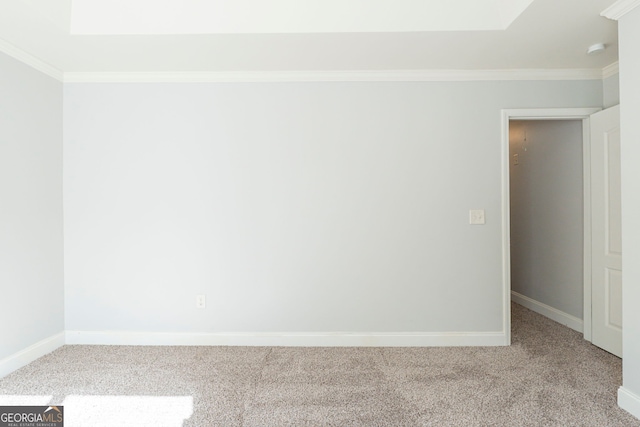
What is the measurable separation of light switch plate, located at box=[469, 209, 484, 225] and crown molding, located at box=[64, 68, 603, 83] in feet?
3.70

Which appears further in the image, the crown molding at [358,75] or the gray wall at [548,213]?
the gray wall at [548,213]

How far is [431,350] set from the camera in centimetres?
288

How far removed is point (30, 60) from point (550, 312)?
5236mm

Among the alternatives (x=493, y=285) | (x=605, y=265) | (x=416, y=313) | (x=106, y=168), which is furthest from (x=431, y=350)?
(x=106, y=168)

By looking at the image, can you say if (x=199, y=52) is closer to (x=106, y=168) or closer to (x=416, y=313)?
(x=106, y=168)

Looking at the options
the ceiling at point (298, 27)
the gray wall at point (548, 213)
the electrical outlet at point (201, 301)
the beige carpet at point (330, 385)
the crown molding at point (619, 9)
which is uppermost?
the ceiling at point (298, 27)

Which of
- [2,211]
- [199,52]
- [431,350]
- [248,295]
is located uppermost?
[199,52]

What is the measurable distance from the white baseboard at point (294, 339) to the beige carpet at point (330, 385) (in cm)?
8

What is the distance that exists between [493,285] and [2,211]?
3809 millimetres

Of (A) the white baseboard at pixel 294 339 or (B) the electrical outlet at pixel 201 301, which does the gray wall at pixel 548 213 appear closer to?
(A) the white baseboard at pixel 294 339

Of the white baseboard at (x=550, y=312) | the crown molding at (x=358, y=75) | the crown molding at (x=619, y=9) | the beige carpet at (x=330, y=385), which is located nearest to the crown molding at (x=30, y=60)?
the crown molding at (x=358, y=75)

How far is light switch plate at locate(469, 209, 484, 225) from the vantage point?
2971mm

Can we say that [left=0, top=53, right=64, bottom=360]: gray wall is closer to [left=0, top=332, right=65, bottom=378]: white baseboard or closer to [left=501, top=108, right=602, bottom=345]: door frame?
[left=0, top=332, right=65, bottom=378]: white baseboard

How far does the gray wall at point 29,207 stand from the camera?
2484mm
